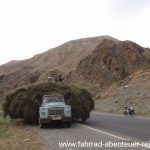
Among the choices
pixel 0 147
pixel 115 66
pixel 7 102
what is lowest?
pixel 0 147

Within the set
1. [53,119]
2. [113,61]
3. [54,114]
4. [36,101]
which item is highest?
[113,61]

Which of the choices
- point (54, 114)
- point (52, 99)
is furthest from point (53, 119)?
point (52, 99)

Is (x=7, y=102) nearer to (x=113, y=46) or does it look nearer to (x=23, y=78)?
(x=113, y=46)

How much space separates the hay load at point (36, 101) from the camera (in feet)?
105

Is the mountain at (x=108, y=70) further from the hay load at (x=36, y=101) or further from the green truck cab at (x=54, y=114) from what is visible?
the green truck cab at (x=54, y=114)

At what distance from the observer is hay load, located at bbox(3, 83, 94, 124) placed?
105 feet

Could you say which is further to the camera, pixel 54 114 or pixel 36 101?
pixel 36 101

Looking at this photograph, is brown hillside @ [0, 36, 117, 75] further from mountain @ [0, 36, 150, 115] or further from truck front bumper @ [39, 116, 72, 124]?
truck front bumper @ [39, 116, 72, 124]

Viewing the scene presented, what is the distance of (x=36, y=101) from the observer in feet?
105

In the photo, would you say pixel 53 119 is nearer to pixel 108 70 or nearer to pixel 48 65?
pixel 108 70

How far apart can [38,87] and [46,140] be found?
12.5 m

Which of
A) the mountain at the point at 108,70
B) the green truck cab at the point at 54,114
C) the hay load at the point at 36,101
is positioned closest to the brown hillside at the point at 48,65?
the mountain at the point at 108,70

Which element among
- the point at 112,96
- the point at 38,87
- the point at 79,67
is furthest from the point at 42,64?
the point at 38,87

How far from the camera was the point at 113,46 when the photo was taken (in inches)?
3570
